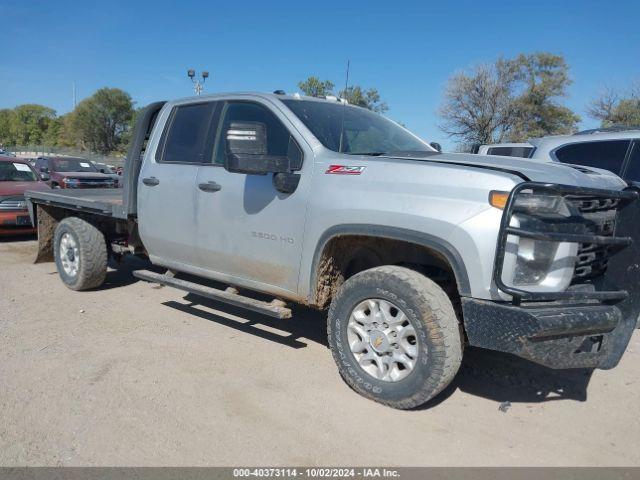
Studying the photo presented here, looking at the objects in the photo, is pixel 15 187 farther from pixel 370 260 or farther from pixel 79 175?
pixel 370 260

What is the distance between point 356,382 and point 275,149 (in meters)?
1.85

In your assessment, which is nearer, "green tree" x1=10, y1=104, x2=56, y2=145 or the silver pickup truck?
the silver pickup truck

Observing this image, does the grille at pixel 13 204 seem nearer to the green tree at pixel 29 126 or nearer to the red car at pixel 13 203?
the red car at pixel 13 203

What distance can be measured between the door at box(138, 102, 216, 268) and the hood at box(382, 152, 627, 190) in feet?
6.53

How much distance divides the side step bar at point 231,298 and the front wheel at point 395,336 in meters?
0.47

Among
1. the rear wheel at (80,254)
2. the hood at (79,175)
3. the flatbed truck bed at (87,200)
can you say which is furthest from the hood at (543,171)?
the hood at (79,175)

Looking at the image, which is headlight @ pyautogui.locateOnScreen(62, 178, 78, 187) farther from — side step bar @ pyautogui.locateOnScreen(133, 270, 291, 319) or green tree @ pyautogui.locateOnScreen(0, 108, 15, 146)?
green tree @ pyautogui.locateOnScreen(0, 108, 15, 146)

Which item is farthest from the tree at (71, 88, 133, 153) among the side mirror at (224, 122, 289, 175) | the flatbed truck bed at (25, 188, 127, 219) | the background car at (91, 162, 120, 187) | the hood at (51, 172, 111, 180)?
the side mirror at (224, 122, 289, 175)

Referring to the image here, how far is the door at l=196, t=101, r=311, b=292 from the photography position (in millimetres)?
3908

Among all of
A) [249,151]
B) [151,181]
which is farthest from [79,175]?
[249,151]

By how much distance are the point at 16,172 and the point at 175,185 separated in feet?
24.9

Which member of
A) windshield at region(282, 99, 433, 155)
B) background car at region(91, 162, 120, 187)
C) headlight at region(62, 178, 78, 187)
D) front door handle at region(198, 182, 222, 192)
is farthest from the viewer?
background car at region(91, 162, 120, 187)

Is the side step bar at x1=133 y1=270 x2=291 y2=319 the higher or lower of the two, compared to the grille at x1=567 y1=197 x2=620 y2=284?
lower

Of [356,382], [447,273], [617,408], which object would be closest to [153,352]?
[356,382]
